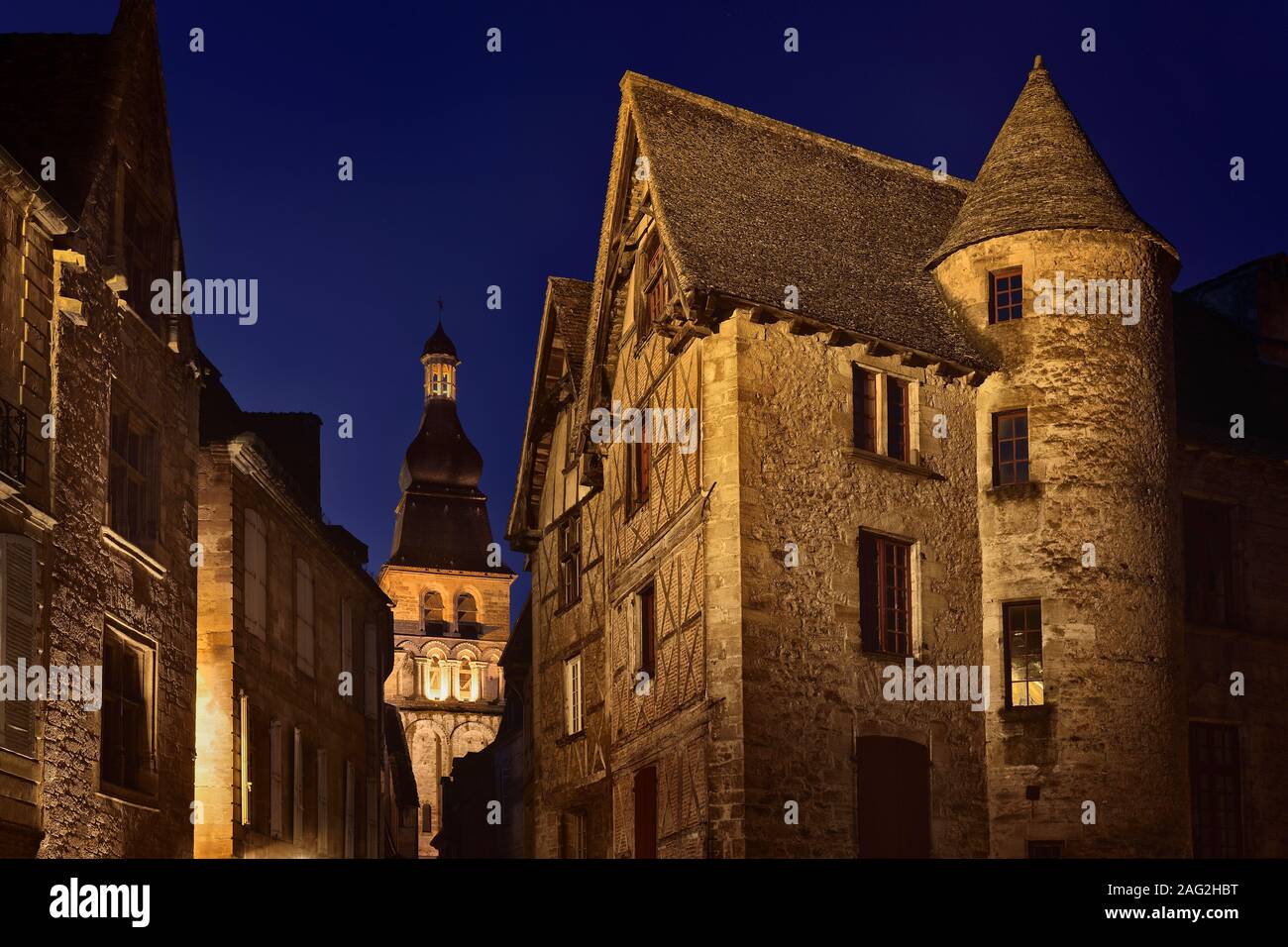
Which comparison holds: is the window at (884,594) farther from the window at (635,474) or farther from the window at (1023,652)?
the window at (635,474)

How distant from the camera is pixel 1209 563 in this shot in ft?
88.9

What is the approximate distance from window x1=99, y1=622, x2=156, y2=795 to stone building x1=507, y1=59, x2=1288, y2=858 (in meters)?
6.28

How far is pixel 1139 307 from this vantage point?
25.8 m

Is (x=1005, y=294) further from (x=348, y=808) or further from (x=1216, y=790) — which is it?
(x=348, y=808)

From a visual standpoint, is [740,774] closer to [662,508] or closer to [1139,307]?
[662,508]

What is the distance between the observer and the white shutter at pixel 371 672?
105ft

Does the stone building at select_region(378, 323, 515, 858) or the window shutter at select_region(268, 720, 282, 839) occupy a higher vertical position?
the stone building at select_region(378, 323, 515, 858)

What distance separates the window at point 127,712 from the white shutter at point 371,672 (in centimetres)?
1098

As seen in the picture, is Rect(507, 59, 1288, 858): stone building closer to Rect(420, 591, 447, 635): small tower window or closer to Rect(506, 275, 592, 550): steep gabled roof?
Rect(506, 275, 592, 550): steep gabled roof

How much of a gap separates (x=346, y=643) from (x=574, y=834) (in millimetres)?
4826

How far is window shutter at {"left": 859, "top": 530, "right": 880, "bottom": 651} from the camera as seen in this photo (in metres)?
23.9

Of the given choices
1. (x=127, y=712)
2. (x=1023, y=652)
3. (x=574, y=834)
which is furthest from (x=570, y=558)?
(x=127, y=712)

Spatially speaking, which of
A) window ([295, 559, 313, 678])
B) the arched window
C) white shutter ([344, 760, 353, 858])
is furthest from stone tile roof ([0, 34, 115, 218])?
the arched window

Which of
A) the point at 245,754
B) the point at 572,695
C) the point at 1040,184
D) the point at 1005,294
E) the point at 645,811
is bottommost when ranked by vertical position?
the point at 645,811
